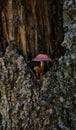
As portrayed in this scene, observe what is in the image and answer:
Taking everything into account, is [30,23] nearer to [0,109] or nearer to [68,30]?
[68,30]

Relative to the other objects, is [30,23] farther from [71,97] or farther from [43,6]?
[71,97]

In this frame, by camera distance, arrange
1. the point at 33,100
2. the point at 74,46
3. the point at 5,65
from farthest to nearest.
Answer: the point at 5,65 → the point at 33,100 → the point at 74,46

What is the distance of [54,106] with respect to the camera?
5.10ft

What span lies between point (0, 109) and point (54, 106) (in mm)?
448

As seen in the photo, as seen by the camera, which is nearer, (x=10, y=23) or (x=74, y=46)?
(x=74, y=46)

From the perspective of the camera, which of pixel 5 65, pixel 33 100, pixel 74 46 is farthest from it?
pixel 5 65

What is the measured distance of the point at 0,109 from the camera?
71.1 inches

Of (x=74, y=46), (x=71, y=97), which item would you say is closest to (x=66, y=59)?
(x=74, y=46)

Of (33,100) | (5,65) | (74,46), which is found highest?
(74,46)

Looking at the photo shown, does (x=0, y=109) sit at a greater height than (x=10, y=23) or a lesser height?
lesser

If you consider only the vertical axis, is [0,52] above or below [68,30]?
below

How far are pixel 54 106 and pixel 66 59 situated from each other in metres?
0.30

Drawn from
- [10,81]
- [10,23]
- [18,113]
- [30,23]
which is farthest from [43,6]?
[18,113]

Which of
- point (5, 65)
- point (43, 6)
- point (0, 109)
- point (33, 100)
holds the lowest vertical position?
point (0, 109)
